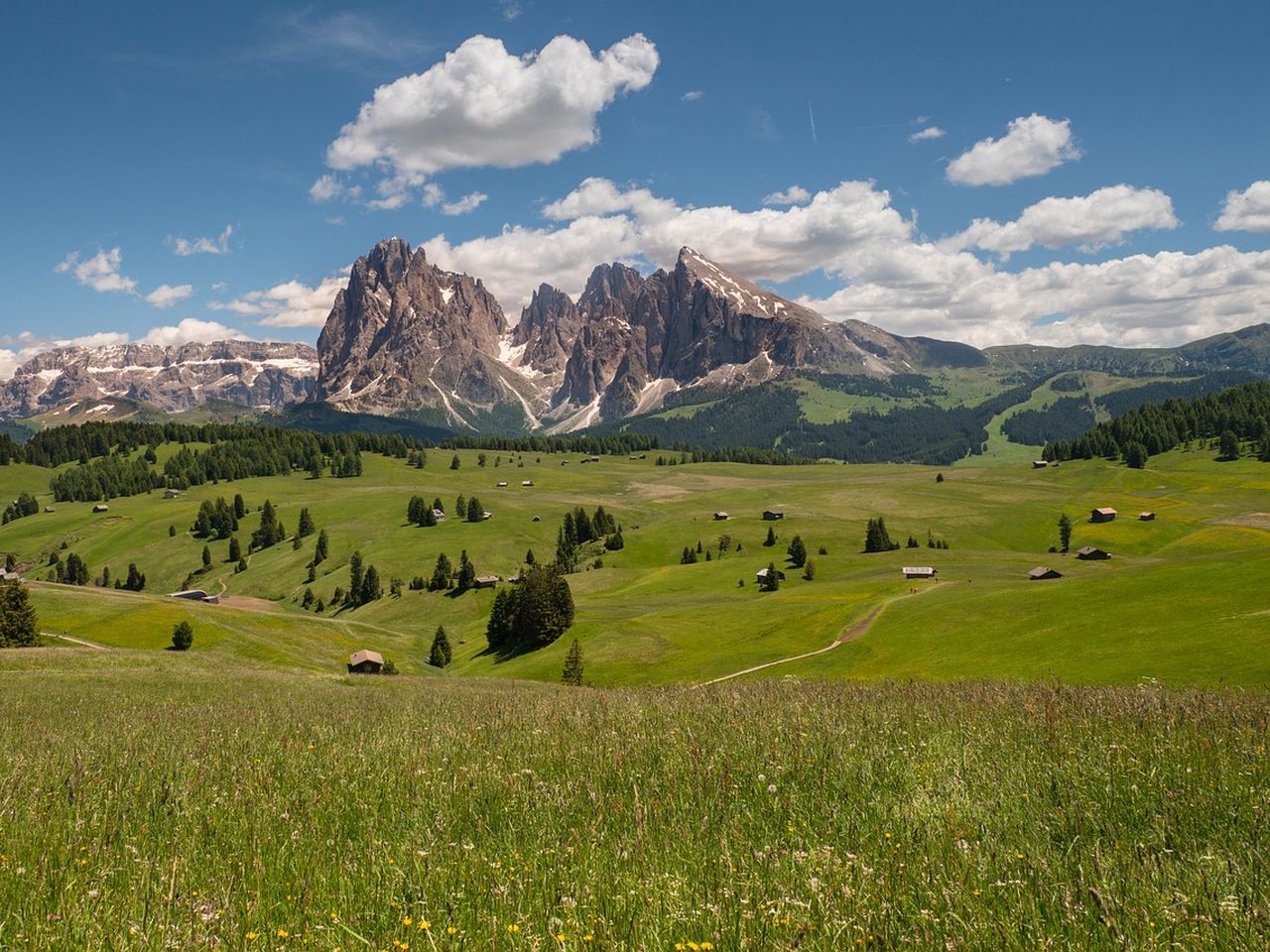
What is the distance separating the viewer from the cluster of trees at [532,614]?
94312 mm

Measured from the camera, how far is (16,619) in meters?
65.5

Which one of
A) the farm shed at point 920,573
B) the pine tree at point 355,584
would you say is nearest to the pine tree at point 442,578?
the pine tree at point 355,584

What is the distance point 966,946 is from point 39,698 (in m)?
31.3

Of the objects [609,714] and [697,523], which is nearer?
[609,714]

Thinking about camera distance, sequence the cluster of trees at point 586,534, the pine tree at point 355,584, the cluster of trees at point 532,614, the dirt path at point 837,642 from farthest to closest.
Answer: the cluster of trees at point 586,534 → the pine tree at point 355,584 → the cluster of trees at point 532,614 → the dirt path at point 837,642

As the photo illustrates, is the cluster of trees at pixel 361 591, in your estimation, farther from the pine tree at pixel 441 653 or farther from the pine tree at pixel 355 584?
the pine tree at pixel 441 653

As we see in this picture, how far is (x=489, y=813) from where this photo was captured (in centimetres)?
804

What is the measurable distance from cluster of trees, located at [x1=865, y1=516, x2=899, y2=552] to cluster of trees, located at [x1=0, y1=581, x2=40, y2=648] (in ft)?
436

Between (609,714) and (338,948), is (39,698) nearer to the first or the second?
(609,714)

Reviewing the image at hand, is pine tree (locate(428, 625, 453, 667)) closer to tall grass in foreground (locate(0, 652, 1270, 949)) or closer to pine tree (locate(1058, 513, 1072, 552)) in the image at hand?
tall grass in foreground (locate(0, 652, 1270, 949))

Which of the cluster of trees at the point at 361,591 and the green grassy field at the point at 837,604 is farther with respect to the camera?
the cluster of trees at the point at 361,591

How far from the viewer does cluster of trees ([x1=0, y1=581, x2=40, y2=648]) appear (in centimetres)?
6444

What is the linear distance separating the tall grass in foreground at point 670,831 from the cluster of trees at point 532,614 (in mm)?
82028

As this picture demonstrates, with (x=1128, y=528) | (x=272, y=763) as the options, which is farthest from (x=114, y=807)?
(x=1128, y=528)
